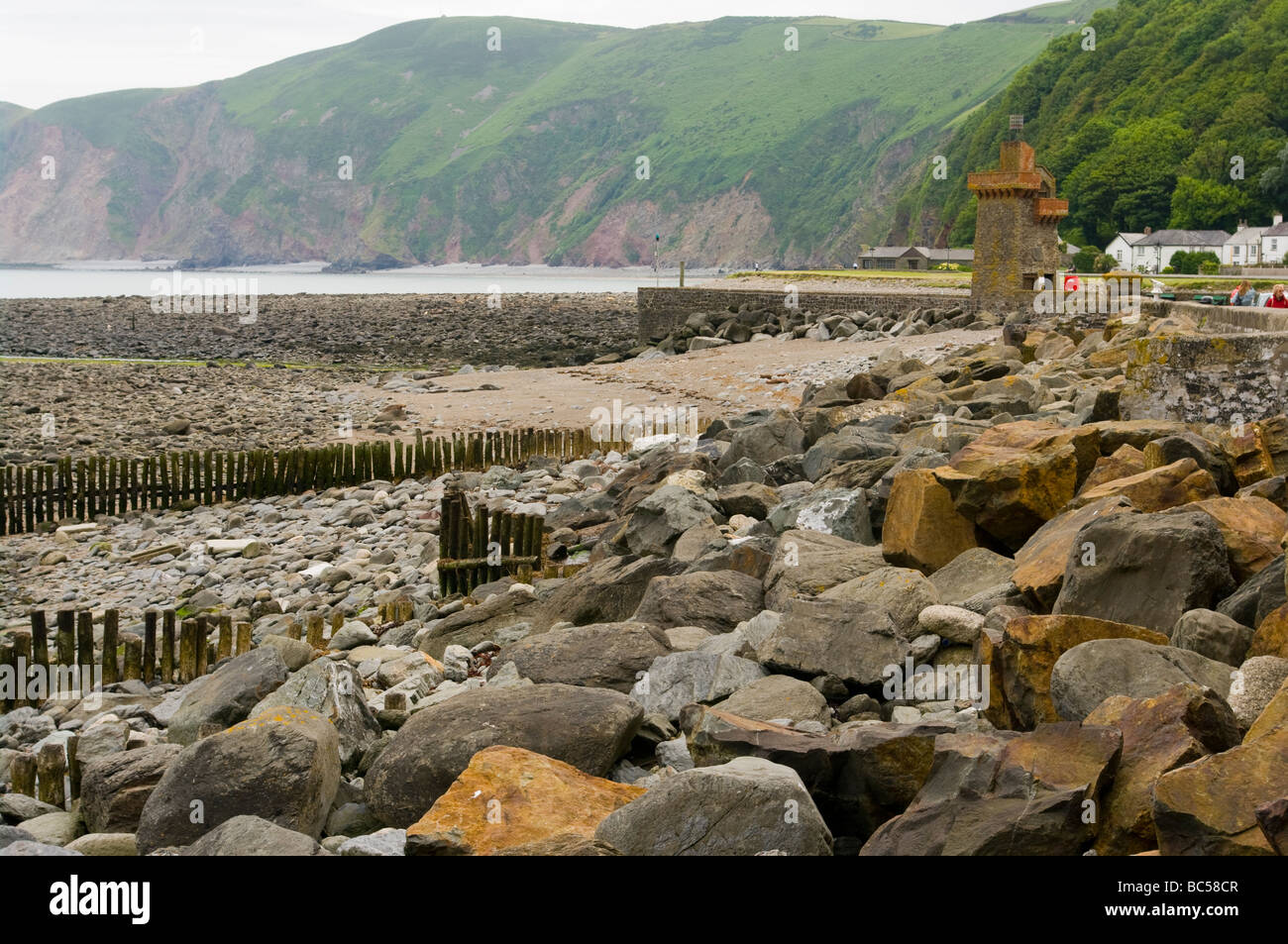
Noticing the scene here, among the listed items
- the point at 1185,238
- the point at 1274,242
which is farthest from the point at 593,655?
the point at 1185,238

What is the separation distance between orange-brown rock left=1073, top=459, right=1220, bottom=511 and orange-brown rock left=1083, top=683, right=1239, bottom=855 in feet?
9.72

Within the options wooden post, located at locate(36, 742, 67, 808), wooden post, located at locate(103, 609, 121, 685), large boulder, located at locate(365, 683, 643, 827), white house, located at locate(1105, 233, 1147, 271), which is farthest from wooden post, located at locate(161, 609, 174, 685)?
white house, located at locate(1105, 233, 1147, 271)

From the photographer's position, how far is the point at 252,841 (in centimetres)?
535

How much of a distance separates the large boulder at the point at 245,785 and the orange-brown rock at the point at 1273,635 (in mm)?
4722

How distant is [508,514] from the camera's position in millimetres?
13594

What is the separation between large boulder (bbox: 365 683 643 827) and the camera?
20.2 ft

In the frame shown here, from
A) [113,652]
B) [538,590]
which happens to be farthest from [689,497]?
[113,652]

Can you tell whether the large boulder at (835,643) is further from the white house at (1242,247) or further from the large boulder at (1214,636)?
the white house at (1242,247)

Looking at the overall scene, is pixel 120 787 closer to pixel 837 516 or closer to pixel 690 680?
pixel 690 680

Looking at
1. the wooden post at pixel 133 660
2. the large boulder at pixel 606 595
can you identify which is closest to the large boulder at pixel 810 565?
the large boulder at pixel 606 595

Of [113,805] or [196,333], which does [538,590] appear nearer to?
[113,805]

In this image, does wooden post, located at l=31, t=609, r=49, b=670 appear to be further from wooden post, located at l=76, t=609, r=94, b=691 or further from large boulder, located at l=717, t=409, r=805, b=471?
large boulder, located at l=717, t=409, r=805, b=471

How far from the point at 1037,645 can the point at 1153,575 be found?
3.27 ft

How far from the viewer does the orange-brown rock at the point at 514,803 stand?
529cm
